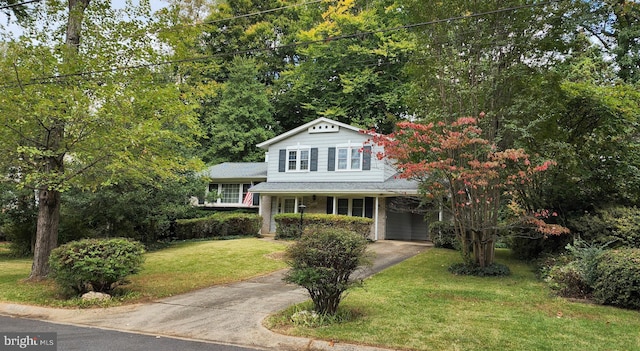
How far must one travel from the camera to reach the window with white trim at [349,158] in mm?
21094

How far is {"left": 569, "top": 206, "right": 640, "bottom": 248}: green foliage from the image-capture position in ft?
31.4

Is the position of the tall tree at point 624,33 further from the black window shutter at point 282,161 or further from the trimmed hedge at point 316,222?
the black window shutter at point 282,161

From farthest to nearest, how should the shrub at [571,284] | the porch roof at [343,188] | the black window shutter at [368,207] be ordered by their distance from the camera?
1. the black window shutter at [368,207]
2. the porch roof at [343,188]
3. the shrub at [571,284]

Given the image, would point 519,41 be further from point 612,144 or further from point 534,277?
point 534,277

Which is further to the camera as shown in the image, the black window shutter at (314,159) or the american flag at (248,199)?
the american flag at (248,199)

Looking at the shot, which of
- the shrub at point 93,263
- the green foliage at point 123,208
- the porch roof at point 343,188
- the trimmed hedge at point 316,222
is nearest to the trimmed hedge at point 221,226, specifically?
the porch roof at point 343,188

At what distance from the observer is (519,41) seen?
11.2 meters

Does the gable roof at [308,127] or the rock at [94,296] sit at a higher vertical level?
the gable roof at [308,127]

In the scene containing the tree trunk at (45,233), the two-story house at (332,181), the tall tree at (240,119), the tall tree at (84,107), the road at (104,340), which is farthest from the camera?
the tall tree at (240,119)

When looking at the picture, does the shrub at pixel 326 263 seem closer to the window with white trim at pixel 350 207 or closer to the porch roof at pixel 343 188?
the porch roof at pixel 343 188

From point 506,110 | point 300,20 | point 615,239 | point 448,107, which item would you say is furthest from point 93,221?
point 300,20

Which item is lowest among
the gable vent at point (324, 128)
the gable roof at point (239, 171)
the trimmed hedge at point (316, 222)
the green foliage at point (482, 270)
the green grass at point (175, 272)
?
the green grass at point (175, 272)

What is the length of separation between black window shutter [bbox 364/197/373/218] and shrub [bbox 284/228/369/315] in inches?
585

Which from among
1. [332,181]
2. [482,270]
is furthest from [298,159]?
[482,270]
